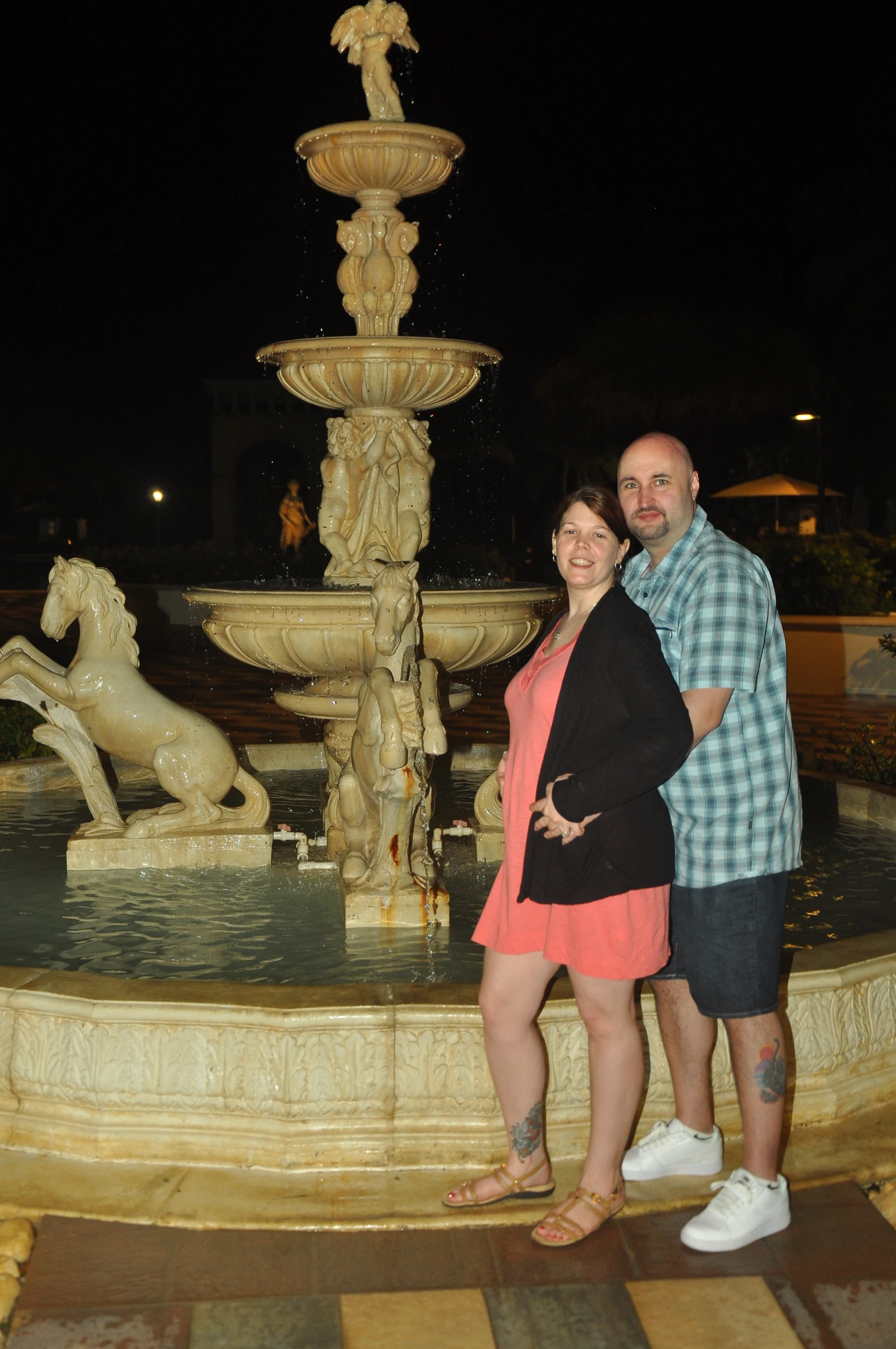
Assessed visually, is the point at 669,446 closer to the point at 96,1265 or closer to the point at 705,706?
the point at 705,706

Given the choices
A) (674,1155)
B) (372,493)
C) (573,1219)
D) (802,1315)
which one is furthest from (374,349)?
(802,1315)

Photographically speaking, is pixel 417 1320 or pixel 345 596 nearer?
pixel 417 1320

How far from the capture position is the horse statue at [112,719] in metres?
5.50

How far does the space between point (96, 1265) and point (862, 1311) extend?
1702 millimetres

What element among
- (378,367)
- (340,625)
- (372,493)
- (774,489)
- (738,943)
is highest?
(774,489)

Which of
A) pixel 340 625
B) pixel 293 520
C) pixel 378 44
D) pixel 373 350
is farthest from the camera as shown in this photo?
pixel 293 520

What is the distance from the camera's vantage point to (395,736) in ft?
15.4

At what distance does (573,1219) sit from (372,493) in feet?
14.3

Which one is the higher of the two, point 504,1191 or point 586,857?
point 586,857

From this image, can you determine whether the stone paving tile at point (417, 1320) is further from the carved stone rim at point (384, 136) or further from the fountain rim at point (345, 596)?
the carved stone rim at point (384, 136)

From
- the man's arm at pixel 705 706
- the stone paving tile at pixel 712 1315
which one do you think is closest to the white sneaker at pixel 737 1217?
the stone paving tile at pixel 712 1315

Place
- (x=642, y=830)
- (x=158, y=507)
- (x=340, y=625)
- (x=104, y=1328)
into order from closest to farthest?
1. (x=104, y=1328)
2. (x=642, y=830)
3. (x=340, y=625)
4. (x=158, y=507)

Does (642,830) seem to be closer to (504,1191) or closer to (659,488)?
(659,488)

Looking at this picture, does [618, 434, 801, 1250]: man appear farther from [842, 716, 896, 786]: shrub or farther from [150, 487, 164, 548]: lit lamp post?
[150, 487, 164, 548]: lit lamp post
